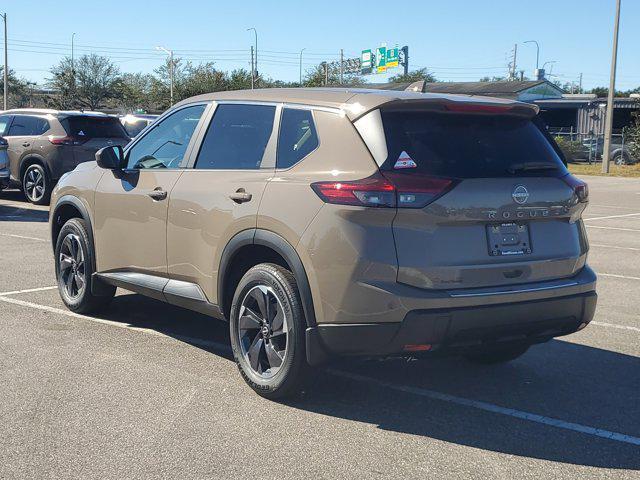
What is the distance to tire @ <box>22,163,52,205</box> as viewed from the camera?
16161 mm

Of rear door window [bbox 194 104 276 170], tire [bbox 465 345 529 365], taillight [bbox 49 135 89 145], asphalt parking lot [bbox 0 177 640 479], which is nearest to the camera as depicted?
asphalt parking lot [bbox 0 177 640 479]

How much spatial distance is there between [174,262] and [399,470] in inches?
94.2

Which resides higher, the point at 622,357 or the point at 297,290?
the point at 297,290

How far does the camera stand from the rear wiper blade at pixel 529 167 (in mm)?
4688

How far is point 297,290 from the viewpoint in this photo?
462 cm

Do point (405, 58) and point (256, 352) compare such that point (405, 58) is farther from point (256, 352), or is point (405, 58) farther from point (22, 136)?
point (256, 352)

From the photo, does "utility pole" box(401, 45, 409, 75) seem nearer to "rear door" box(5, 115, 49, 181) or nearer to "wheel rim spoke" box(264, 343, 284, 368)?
"rear door" box(5, 115, 49, 181)

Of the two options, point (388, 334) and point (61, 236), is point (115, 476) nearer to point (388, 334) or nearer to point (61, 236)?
point (388, 334)

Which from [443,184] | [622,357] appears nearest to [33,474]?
[443,184]

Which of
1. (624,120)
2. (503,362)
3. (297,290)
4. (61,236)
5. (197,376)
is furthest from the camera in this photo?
(624,120)

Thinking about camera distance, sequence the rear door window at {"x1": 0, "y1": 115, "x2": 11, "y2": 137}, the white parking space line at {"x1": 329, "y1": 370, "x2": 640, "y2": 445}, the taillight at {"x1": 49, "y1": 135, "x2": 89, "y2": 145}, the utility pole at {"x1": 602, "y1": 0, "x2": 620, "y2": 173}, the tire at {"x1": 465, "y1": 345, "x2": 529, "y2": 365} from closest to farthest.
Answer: the white parking space line at {"x1": 329, "y1": 370, "x2": 640, "y2": 445} < the tire at {"x1": 465, "y1": 345, "x2": 529, "y2": 365} < the taillight at {"x1": 49, "y1": 135, "x2": 89, "y2": 145} < the rear door window at {"x1": 0, "y1": 115, "x2": 11, "y2": 137} < the utility pole at {"x1": 602, "y1": 0, "x2": 620, "y2": 173}

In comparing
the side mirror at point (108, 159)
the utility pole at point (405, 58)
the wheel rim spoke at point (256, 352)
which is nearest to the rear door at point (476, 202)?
the wheel rim spoke at point (256, 352)

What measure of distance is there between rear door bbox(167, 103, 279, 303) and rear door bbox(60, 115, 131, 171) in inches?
431

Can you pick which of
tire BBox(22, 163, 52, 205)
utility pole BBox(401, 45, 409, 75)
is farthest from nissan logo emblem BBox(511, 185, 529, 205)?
utility pole BBox(401, 45, 409, 75)
